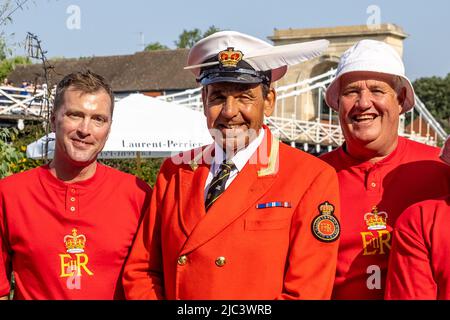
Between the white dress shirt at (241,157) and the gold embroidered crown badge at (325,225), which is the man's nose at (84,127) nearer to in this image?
the white dress shirt at (241,157)

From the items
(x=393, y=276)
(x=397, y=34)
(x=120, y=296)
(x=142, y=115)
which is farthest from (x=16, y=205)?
(x=397, y=34)

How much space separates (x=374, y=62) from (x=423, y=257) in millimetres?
917

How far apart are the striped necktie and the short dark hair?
0.58m

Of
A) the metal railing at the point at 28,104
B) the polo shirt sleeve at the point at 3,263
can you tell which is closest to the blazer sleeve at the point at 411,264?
the polo shirt sleeve at the point at 3,263

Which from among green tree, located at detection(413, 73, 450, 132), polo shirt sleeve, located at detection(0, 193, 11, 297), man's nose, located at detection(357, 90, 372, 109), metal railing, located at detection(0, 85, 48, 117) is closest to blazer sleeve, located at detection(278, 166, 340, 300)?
man's nose, located at detection(357, 90, 372, 109)

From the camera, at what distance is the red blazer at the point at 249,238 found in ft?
10.5

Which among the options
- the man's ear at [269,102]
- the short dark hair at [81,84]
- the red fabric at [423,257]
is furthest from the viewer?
the short dark hair at [81,84]

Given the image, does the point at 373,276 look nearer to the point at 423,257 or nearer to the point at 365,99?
the point at 423,257

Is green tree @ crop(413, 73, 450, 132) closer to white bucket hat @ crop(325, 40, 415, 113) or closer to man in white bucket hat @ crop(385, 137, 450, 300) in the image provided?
white bucket hat @ crop(325, 40, 415, 113)

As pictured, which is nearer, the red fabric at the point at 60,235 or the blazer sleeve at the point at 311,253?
the blazer sleeve at the point at 311,253

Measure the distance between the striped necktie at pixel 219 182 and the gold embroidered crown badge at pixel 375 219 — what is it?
60 cm

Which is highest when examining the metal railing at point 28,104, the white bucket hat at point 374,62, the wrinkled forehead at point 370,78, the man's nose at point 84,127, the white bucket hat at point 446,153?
the metal railing at point 28,104

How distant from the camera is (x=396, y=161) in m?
3.71

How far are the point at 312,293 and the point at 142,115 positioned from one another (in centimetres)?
866
